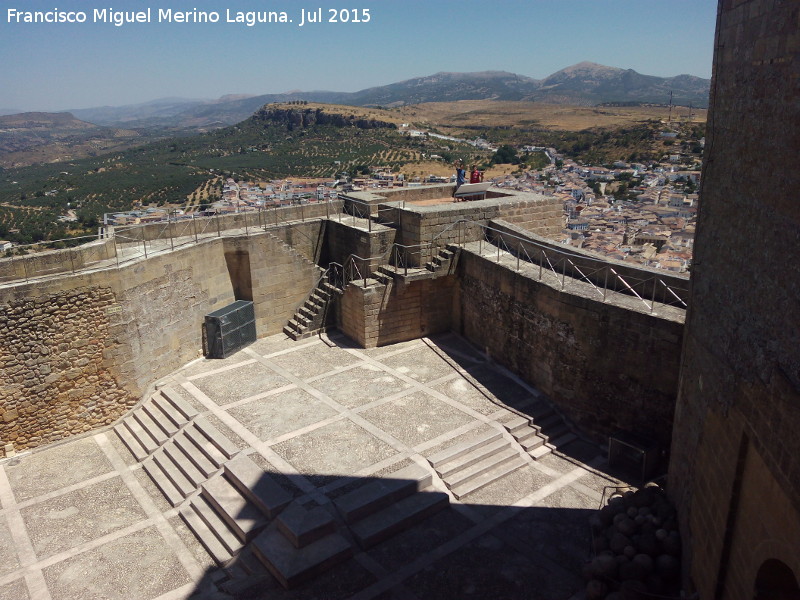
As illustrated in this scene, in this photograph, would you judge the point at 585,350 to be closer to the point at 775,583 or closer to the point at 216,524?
the point at 775,583

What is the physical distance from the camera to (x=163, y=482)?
34.9ft

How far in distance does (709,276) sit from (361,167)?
5558 centimetres

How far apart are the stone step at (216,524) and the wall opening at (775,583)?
6.80 metres

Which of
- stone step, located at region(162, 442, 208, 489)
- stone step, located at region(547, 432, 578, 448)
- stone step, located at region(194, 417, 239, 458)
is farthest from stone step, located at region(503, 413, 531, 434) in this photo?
stone step, located at region(162, 442, 208, 489)

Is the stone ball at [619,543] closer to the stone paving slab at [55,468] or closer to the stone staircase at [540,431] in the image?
the stone staircase at [540,431]

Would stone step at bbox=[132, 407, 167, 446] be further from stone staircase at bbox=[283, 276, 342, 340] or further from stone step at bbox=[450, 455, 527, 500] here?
stone step at bbox=[450, 455, 527, 500]

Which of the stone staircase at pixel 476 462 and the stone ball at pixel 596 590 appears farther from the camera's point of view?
the stone staircase at pixel 476 462

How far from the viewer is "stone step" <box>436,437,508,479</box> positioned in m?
10.3

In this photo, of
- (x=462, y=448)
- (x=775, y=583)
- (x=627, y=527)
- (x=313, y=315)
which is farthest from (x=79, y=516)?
(x=775, y=583)

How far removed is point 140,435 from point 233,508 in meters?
3.61

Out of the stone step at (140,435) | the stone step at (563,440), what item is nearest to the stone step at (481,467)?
the stone step at (563,440)

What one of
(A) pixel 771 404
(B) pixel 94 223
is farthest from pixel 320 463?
(B) pixel 94 223

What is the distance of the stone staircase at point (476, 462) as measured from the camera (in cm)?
1019

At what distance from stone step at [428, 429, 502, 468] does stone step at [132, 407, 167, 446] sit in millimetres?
5336
